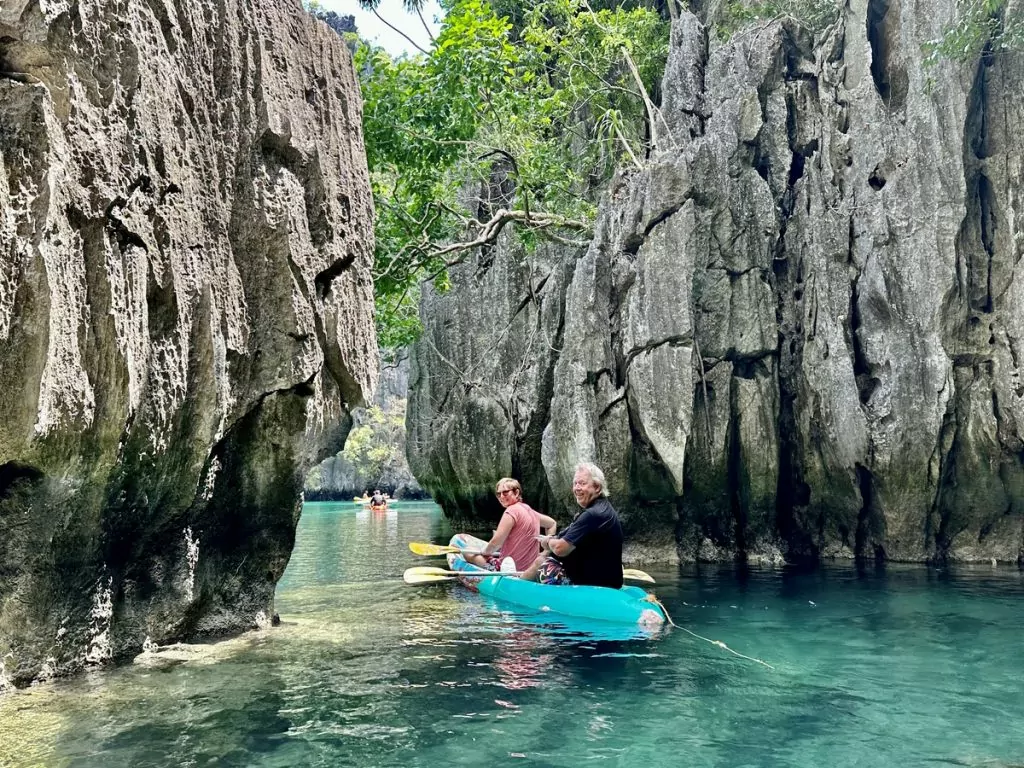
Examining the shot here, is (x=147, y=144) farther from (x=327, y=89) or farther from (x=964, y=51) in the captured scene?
(x=964, y=51)

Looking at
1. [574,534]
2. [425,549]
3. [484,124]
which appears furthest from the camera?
[484,124]

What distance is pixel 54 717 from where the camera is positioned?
5.27 metres

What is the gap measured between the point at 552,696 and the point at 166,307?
4.34 meters

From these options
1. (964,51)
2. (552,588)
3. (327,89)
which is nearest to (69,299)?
(327,89)

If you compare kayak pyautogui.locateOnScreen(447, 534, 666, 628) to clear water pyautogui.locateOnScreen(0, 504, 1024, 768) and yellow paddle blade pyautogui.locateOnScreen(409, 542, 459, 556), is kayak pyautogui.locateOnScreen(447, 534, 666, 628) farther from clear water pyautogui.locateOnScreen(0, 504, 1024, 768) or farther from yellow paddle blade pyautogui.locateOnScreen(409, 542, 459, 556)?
yellow paddle blade pyautogui.locateOnScreen(409, 542, 459, 556)

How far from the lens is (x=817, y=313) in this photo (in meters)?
15.6

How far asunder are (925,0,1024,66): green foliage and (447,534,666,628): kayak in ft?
36.8

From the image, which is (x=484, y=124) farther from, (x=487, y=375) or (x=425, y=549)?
(x=425, y=549)

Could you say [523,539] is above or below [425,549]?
above

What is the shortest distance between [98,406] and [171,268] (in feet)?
4.37

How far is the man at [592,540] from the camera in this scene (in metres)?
8.52

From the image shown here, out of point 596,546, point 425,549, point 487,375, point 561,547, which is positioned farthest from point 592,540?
point 487,375

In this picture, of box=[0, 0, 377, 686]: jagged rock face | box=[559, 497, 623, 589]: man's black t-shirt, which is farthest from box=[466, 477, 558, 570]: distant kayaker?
box=[0, 0, 377, 686]: jagged rock face

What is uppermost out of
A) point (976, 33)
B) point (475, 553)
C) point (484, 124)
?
point (484, 124)
